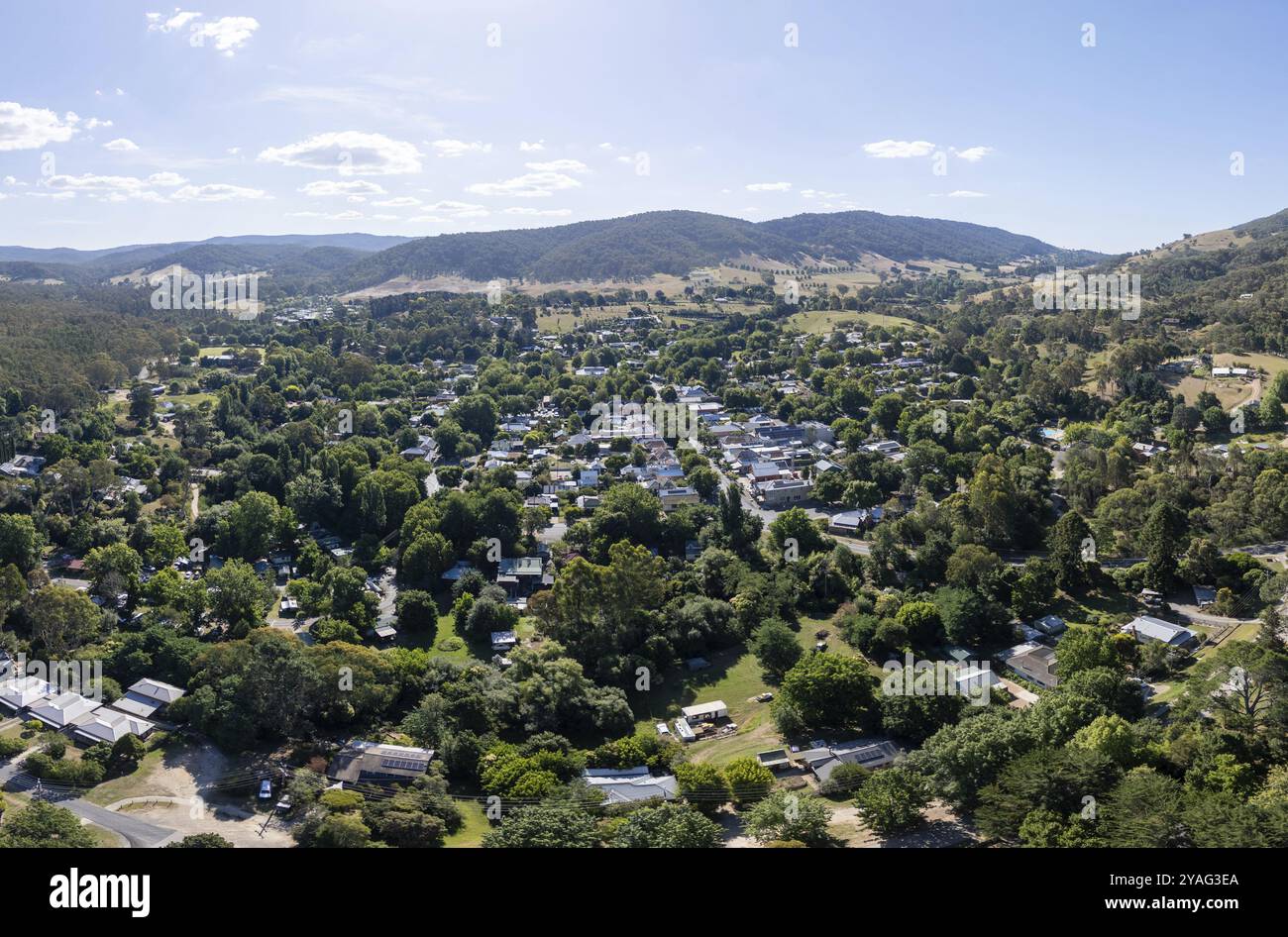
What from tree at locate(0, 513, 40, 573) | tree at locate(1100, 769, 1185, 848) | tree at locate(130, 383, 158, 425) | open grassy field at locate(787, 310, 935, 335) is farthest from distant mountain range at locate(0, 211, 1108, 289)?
tree at locate(1100, 769, 1185, 848)

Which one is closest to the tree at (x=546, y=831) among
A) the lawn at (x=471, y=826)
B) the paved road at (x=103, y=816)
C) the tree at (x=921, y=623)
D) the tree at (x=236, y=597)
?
the lawn at (x=471, y=826)

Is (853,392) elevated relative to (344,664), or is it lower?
elevated

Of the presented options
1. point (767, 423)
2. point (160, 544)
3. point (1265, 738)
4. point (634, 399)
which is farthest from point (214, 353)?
point (1265, 738)

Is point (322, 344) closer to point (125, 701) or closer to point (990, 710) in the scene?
point (125, 701)

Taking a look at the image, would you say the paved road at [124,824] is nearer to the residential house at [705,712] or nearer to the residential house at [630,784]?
the residential house at [630,784]

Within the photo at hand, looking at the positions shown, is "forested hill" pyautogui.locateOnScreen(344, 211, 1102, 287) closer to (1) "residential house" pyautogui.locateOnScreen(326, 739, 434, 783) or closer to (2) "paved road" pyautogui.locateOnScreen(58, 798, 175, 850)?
(1) "residential house" pyautogui.locateOnScreen(326, 739, 434, 783)
